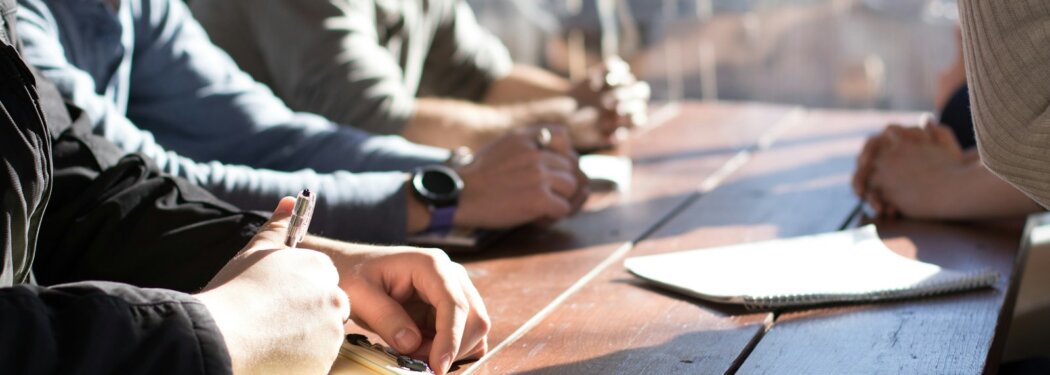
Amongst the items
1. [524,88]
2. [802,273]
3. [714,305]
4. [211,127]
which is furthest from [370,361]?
[524,88]

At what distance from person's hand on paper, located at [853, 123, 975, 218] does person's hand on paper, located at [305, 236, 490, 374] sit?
0.79 m

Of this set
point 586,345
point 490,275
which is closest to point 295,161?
point 490,275

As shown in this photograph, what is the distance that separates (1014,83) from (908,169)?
66 cm

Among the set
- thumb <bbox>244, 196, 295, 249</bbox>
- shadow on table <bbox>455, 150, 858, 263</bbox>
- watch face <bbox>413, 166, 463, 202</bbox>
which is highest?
thumb <bbox>244, 196, 295, 249</bbox>

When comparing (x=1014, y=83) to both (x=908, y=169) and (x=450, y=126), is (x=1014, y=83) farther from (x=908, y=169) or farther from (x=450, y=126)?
(x=450, y=126)

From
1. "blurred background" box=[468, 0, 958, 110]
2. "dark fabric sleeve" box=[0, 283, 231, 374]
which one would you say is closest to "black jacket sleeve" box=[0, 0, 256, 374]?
"dark fabric sleeve" box=[0, 283, 231, 374]

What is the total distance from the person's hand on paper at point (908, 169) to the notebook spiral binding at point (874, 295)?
0.36 m

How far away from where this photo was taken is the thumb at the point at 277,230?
3.06ft

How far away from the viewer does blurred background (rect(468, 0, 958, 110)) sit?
4520mm

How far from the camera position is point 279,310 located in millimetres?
843

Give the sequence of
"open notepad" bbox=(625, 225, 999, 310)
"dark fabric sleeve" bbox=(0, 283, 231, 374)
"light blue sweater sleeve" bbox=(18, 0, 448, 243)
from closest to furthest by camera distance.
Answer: "dark fabric sleeve" bbox=(0, 283, 231, 374), "open notepad" bbox=(625, 225, 999, 310), "light blue sweater sleeve" bbox=(18, 0, 448, 243)

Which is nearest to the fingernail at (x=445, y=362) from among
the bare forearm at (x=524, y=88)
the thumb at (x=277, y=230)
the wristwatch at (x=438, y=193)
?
the thumb at (x=277, y=230)

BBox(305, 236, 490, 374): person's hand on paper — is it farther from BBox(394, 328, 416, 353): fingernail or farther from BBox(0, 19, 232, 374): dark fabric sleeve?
BBox(0, 19, 232, 374): dark fabric sleeve

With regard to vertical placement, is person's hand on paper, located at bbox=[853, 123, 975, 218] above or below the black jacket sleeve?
below
